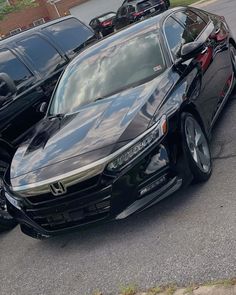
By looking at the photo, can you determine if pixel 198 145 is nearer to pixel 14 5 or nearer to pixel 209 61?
pixel 209 61

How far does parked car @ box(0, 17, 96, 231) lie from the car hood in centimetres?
94

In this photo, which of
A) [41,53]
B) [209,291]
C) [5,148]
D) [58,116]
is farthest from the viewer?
[41,53]

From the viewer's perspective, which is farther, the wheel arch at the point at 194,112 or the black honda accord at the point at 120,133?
the wheel arch at the point at 194,112

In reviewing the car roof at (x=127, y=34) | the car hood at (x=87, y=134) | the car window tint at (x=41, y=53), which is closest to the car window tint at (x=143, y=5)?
the car window tint at (x=41, y=53)

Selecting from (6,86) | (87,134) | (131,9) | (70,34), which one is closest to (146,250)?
(87,134)

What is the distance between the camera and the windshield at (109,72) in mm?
5484

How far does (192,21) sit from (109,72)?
5.84 feet

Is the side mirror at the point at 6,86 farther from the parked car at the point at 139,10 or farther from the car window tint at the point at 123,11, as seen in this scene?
the car window tint at the point at 123,11

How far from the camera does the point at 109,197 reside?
436 centimetres

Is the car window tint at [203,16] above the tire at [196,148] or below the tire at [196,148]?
above

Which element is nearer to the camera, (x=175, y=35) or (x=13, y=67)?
(x=175, y=35)

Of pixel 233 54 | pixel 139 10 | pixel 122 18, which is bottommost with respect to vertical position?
pixel 122 18

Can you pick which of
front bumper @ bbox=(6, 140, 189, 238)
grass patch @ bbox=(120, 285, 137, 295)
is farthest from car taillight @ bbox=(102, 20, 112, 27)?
grass patch @ bbox=(120, 285, 137, 295)

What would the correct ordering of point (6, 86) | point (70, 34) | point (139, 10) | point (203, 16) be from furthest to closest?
1. point (139, 10)
2. point (70, 34)
3. point (203, 16)
4. point (6, 86)
